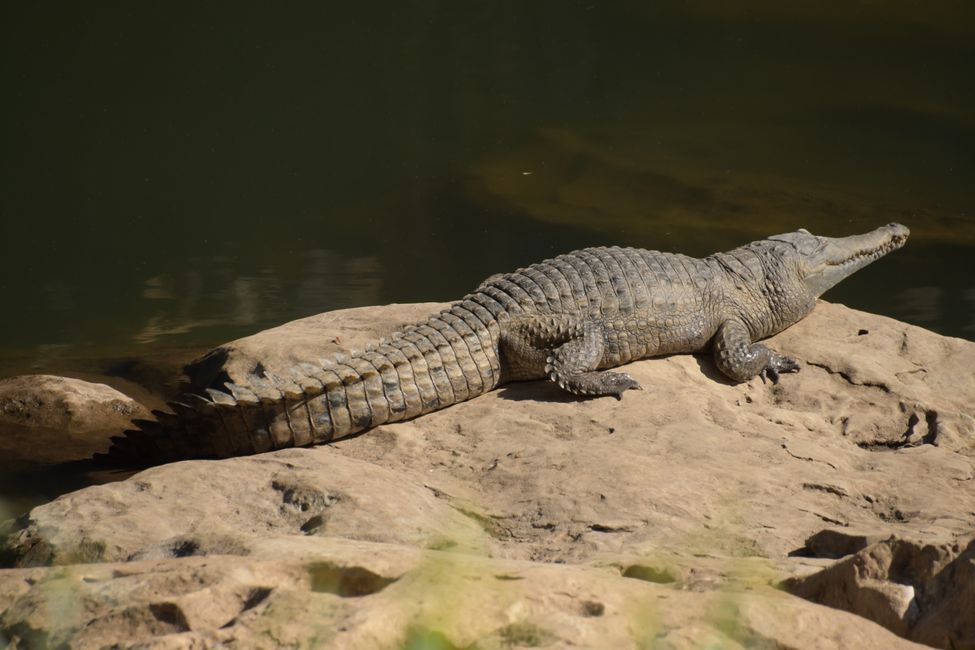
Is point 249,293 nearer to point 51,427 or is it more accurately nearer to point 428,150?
point 51,427

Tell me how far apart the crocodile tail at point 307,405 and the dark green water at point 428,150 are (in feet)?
9.64

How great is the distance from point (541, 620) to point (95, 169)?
1073cm

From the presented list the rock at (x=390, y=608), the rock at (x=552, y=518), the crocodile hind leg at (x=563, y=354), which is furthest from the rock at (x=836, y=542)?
the crocodile hind leg at (x=563, y=354)

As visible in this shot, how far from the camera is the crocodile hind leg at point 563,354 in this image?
17.7 feet

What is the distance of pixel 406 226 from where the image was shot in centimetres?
1063

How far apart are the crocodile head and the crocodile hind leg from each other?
1.82 meters

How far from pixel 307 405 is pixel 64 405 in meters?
2.02

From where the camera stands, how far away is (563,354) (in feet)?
18.1

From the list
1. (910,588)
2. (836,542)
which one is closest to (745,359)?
(836,542)

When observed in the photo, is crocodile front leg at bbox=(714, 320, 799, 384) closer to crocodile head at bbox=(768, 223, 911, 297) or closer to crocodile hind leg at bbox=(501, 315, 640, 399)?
crocodile hind leg at bbox=(501, 315, 640, 399)

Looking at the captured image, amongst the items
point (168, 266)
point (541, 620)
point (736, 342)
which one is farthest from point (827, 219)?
point (541, 620)

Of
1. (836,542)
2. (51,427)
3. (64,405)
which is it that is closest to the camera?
(836,542)

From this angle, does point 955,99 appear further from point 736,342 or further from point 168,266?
point 168,266

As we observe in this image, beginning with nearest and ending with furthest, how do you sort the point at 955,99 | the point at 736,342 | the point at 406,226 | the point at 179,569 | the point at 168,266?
the point at 179,569
the point at 736,342
the point at 168,266
the point at 406,226
the point at 955,99
